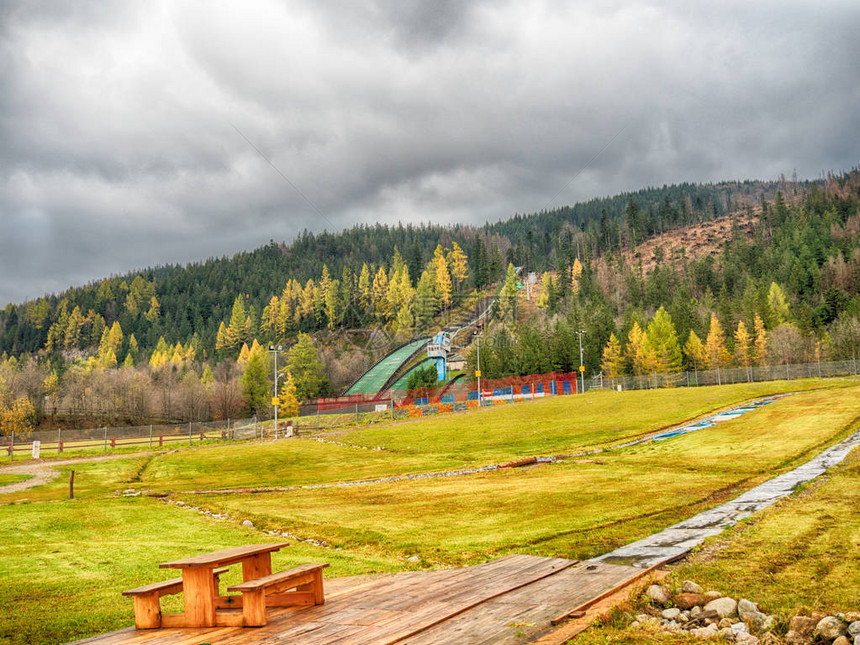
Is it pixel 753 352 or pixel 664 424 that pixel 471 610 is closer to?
pixel 664 424

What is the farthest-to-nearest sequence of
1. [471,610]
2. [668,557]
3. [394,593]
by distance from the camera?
[668,557] < [394,593] < [471,610]

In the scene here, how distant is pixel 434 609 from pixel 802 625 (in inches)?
162

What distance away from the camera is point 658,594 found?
7.62 metres

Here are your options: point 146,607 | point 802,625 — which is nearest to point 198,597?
point 146,607

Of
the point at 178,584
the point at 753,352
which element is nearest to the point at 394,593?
the point at 178,584

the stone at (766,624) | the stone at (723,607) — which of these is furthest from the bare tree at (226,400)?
the stone at (766,624)

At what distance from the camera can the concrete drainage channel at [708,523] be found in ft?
33.2

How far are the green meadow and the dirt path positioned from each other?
0.97m

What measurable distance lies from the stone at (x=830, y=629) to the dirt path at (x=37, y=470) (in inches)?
1394

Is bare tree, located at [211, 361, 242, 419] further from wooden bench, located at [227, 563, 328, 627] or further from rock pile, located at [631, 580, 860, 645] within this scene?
rock pile, located at [631, 580, 860, 645]

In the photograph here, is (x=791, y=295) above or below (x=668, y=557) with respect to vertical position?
above

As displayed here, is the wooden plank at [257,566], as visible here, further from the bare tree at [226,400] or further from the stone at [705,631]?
the bare tree at [226,400]

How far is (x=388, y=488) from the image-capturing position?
26594mm

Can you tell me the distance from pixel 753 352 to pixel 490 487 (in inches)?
3779
